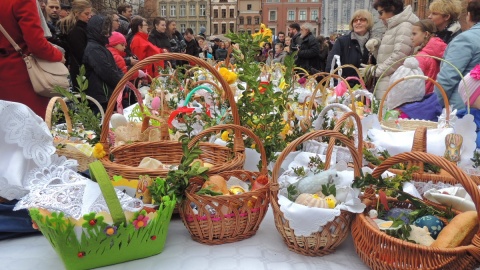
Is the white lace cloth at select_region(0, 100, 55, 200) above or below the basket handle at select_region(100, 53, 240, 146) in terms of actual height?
below

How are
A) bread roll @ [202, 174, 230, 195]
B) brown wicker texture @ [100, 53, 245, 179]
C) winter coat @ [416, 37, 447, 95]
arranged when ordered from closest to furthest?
bread roll @ [202, 174, 230, 195] → brown wicker texture @ [100, 53, 245, 179] → winter coat @ [416, 37, 447, 95]

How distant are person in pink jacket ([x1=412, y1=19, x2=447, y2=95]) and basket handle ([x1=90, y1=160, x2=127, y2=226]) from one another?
2381 mm

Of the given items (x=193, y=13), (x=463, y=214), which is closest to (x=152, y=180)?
(x=463, y=214)

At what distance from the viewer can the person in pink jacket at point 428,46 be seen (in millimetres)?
2895

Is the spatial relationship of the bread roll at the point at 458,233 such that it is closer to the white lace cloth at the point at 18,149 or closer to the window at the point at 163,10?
the white lace cloth at the point at 18,149

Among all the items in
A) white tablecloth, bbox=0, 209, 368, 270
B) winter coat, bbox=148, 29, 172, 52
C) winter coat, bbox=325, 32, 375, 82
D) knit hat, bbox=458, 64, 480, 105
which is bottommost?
white tablecloth, bbox=0, 209, 368, 270

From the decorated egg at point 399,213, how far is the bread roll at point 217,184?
1.36ft

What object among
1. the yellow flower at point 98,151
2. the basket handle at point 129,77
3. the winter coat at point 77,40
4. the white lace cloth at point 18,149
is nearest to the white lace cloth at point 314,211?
the basket handle at point 129,77

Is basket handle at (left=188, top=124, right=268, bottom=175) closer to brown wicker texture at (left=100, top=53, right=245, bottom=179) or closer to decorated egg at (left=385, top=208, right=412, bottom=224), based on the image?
brown wicker texture at (left=100, top=53, right=245, bottom=179)

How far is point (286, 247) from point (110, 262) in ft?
1.41

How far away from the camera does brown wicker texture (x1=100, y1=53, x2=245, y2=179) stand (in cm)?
123

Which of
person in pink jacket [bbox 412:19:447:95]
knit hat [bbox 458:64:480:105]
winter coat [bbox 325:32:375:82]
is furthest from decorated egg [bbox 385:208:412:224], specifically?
winter coat [bbox 325:32:375:82]

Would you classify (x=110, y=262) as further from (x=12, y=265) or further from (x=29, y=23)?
(x=29, y=23)

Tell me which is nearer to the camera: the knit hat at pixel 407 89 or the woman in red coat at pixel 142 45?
the knit hat at pixel 407 89
